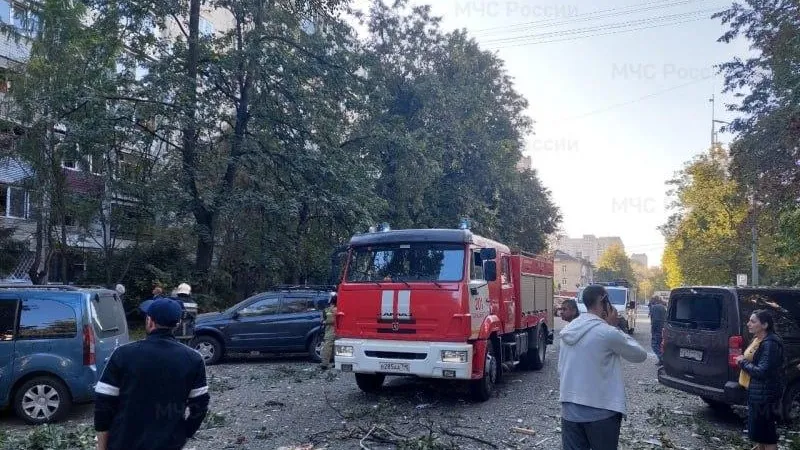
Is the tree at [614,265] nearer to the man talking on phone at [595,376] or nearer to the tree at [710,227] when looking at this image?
the tree at [710,227]

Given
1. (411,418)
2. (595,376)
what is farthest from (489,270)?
(595,376)

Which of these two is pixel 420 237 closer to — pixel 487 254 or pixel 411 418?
pixel 487 254

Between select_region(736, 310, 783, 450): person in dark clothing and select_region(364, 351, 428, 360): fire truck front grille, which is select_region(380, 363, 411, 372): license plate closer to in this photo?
select_region(364, 351, 428, 360): fire truck front grille

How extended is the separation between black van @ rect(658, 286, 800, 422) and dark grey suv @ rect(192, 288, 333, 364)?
834 cm

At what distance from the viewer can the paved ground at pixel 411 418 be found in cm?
768

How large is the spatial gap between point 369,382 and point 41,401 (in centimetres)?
482

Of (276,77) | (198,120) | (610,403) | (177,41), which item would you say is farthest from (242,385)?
(177,41)

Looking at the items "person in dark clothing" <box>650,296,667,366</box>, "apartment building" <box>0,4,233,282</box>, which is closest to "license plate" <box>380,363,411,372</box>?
"person in dark clothing" <box>650,296,667,366</box>

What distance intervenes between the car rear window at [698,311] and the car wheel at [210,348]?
9859 mm

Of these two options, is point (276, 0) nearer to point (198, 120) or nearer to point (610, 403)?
point (198, 120)

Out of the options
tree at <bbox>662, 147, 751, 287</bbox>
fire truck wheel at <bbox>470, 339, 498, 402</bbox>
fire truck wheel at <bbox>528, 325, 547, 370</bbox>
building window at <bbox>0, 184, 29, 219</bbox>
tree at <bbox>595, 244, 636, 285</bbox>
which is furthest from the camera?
tree at <bbox>595, 244, 636, 285</bbox>

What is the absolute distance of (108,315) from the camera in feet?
30.5

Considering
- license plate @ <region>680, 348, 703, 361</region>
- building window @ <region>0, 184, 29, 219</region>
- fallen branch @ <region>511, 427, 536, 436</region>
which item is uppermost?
building window @ <region>0, 184, 29, 219</region>

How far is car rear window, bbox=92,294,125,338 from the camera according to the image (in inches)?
352
